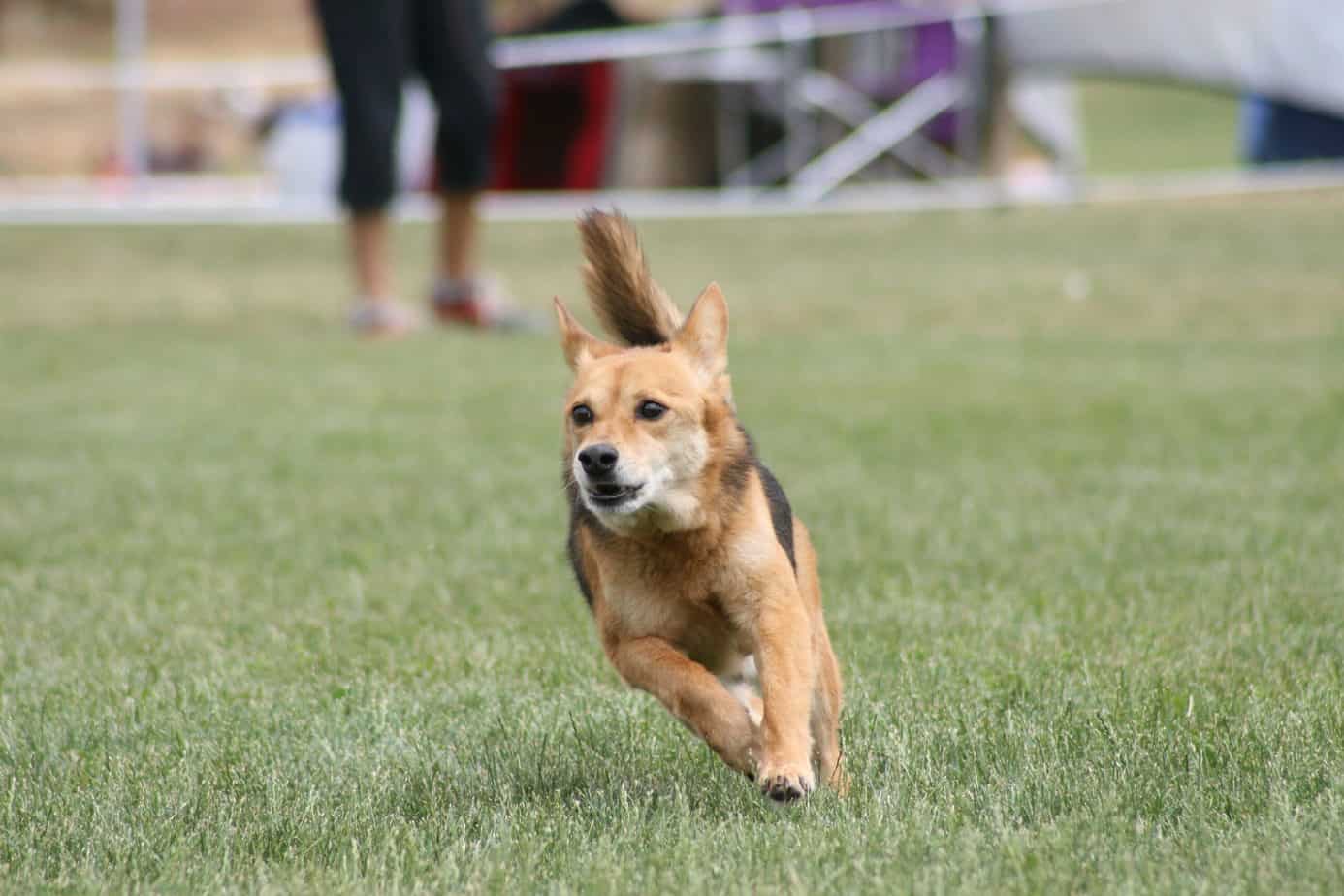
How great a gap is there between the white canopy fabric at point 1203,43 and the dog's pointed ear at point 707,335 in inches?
618

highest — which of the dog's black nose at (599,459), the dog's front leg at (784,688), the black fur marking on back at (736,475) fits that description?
the dog's black nose at (599,459)

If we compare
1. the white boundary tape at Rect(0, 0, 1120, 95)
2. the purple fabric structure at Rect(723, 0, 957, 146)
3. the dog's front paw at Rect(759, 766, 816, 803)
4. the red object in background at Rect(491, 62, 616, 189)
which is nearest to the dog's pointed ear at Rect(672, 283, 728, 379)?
the dog's front paw at Rect(759, 766, 816, 803)

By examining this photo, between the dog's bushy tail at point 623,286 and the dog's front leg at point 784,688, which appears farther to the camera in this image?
the dog's bushy tail at point 623,286

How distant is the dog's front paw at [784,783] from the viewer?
2.80 m

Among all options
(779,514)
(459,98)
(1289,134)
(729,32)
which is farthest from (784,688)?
(1289,134)

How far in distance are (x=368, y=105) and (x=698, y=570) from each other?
5836 millimetres

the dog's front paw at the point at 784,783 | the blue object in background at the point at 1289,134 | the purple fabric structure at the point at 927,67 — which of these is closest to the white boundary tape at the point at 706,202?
the blue object in background at the point at 1289,134

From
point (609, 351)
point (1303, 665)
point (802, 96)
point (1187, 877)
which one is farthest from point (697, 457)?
point (802, 96)

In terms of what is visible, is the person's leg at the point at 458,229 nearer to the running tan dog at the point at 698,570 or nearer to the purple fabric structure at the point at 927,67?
the running tan dog at the point at 698,570

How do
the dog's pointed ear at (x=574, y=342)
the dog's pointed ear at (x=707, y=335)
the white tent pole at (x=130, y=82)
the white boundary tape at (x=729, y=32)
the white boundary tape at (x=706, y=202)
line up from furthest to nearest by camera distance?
the white boundary tape at (x=729, y=32)
the white tent pole at (x=130, y=82)
the white boundary tape at (x=706, y=202)
the dog's pointed ear at (x=574, y=342)
the dog's pointed ear at (x=707, y=335)

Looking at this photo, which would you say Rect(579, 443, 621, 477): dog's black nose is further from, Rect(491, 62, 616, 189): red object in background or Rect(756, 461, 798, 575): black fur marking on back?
Rect(491, 62, 616, 189): red object in background

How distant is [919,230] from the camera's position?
49.5ft

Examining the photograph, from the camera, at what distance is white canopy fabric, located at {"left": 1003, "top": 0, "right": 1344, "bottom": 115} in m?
18.1

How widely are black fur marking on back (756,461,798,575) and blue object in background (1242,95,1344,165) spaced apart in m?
16.6
